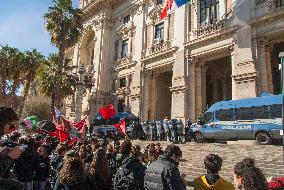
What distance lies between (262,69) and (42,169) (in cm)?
1668

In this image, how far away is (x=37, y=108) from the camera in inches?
1598

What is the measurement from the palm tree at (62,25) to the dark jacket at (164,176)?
2533 cm

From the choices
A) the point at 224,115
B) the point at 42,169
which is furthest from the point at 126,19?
the point at 42,169

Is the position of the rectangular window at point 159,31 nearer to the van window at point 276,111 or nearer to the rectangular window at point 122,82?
the rectangular window at point 122,82

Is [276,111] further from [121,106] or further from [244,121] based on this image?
[121,106]

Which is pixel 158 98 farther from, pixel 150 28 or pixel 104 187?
pixel 104 187

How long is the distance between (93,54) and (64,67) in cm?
676

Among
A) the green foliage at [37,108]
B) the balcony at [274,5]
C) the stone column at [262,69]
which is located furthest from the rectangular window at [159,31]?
the green foliage at [37,108]

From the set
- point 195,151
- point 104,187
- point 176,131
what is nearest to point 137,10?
point 176,131

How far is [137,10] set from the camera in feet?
103

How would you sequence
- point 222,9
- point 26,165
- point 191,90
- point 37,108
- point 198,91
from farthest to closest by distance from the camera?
point 37,108 → point 198,91 → point 191,90 → point 222,9 → point 26,165

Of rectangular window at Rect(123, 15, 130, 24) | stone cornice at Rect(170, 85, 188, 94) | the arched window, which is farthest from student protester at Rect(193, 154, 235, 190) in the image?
rectangular window at Rect(123, 15, 130, 24)

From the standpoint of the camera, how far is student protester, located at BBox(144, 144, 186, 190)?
170 inches

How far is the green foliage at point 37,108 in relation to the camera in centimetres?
4022
